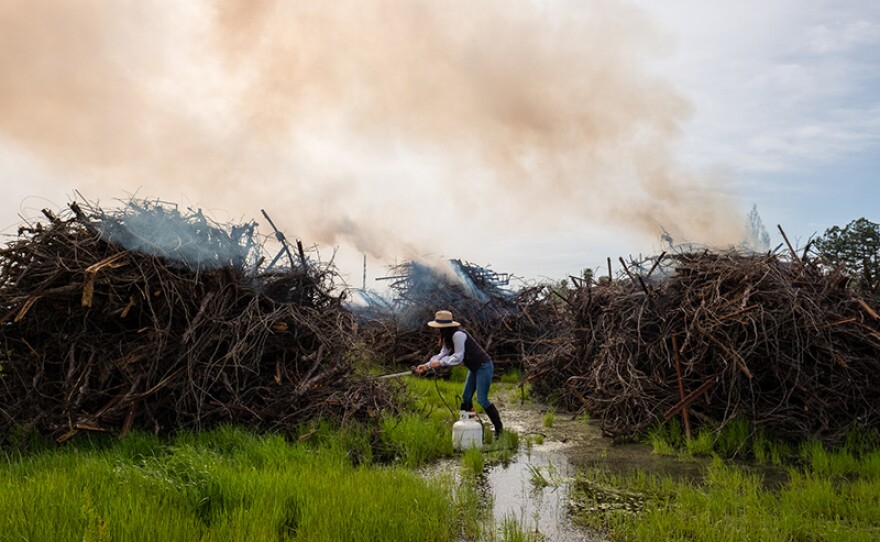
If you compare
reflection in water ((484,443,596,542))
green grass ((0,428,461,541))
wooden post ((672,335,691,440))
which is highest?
wooden post ((672,335,691,440))

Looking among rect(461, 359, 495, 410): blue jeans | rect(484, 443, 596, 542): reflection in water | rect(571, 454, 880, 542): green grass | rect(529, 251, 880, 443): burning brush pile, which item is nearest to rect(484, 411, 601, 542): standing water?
rect(484, 443, 596, 542): reflection in water

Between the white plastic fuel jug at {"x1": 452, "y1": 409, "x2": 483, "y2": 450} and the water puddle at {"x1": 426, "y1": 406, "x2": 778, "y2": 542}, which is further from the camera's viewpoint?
the white plastic fuel jug at {"x1": 452, "y1": 409, "x2": 483, "y2": 450}

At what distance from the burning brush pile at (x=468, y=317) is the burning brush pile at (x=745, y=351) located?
6.88 meters

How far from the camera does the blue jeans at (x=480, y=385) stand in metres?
8.38

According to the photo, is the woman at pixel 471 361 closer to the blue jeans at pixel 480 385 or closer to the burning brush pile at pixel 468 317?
the blue jeans at pixel 480 385

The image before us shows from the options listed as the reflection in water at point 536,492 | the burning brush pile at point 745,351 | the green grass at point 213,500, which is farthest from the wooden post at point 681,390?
the green grass at point 213,500

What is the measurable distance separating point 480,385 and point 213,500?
14.3 ft

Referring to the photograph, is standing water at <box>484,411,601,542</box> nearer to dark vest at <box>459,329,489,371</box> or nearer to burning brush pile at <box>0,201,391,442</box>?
dark vest at <box>459,329,489,371</box>

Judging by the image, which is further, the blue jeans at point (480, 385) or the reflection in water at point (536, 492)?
the blue jeans at point (480, 385)

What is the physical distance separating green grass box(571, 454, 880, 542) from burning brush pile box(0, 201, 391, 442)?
11.5 ft

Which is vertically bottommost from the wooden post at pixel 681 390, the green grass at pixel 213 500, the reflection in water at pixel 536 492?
the reflection in water at pixel 536 492

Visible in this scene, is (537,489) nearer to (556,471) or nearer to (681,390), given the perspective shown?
(556,471)

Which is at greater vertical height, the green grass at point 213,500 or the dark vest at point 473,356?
the dark vest at point 473,356

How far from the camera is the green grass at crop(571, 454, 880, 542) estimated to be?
4.58 meters
